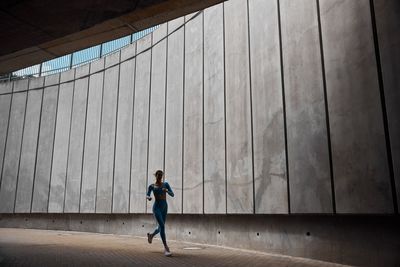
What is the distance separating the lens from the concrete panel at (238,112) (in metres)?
8.62

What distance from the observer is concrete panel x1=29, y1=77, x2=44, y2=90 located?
58.5ft

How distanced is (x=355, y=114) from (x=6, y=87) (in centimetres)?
1786

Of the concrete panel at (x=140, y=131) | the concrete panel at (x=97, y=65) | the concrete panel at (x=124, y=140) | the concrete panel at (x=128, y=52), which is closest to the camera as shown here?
the concrete panel at (x=140, y=131)

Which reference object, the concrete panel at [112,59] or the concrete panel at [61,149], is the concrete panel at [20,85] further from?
the concrete panel at [112,59]

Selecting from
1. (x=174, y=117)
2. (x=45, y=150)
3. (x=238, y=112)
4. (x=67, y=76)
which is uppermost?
(x=67, y=76)

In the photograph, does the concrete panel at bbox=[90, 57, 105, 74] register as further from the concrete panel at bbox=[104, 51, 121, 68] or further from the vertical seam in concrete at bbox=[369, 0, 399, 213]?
the vertical seam in concrete at bbox=[369, 0, 399, 213]

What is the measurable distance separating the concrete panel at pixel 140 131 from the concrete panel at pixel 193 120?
229 centimetres

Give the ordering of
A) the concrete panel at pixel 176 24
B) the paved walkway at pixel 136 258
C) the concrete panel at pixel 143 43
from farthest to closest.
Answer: the concrete panel at pixel 143 43
the concrete panel at pixel 176 24
the paved walkway at pixel 136 258

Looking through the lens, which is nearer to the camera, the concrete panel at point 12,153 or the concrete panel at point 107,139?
the concrete panel at point 107,139

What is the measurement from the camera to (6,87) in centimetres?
1880

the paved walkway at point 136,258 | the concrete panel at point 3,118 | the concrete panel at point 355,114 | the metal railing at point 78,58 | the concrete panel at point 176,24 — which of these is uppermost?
the metal railing at point 78,58

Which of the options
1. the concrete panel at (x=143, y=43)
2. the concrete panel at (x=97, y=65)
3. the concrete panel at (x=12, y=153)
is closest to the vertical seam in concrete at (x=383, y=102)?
the concrete panel at (x=143, y=43)

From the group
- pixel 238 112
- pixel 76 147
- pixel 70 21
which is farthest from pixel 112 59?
pixel 70 21

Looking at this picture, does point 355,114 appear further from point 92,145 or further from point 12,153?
point 12,153
